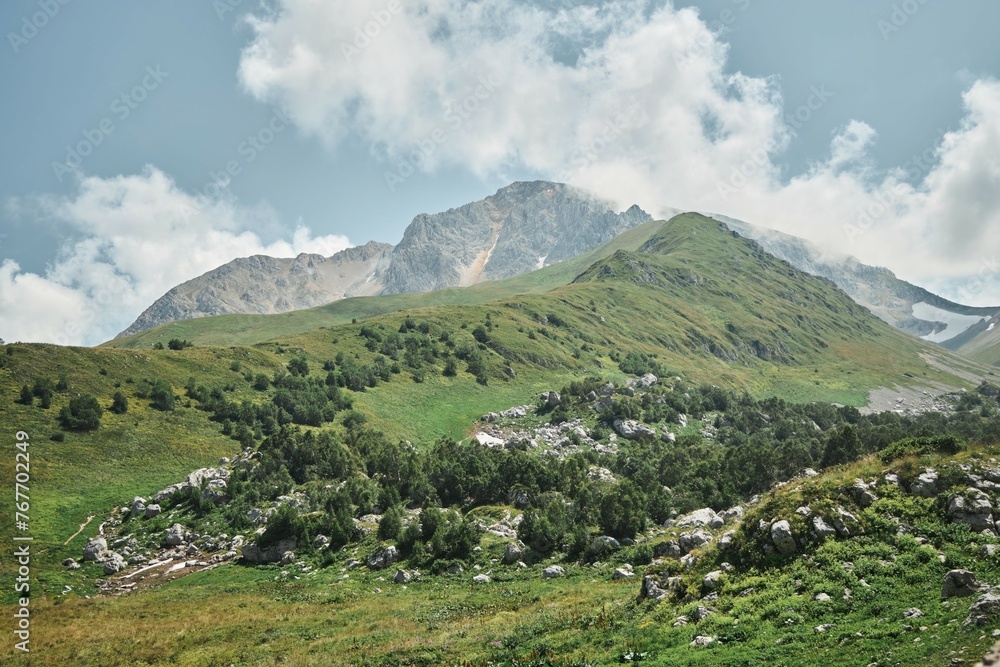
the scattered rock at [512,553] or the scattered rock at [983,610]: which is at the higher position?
the scattered rock at [983,610]

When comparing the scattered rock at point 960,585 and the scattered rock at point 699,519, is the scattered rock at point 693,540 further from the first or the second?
the scattered rock at point 960,585

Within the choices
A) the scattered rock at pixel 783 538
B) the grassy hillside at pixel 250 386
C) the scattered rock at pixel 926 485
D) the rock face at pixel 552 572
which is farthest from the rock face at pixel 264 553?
the scattered rock at pixel 926 485

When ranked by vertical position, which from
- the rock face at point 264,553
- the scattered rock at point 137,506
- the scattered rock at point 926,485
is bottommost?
the rock face at point 264,553

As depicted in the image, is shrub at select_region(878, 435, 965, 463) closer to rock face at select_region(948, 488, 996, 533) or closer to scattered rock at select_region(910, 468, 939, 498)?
scattered rock at select_region(910, 468, 939, 498)

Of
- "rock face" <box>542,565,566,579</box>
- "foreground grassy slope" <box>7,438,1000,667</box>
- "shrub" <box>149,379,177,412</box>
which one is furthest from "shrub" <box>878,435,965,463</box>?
"shrub" <box>149,379,177,412</box>

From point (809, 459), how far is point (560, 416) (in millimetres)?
51552

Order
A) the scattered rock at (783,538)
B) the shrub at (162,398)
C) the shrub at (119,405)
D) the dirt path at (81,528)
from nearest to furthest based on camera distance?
the scattered rock at (783,538) < the dirt path at (81,528) < the shrub at (119,405) < the shrub at (162,398)

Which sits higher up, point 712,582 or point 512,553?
point 712,582

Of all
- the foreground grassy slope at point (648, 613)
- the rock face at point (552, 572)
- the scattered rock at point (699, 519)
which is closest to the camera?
the foreground grassy slope at point (648, 613)

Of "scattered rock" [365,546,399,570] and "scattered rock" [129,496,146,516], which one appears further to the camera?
"scattered rock" [129,496,146,516]

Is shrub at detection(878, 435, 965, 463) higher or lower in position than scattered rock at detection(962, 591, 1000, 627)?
higher

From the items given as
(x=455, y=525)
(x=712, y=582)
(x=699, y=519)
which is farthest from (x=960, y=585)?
(x=455, y=525)

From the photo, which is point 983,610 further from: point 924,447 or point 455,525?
point 455,525

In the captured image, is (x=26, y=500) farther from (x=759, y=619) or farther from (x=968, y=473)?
(x=968, y=473)
